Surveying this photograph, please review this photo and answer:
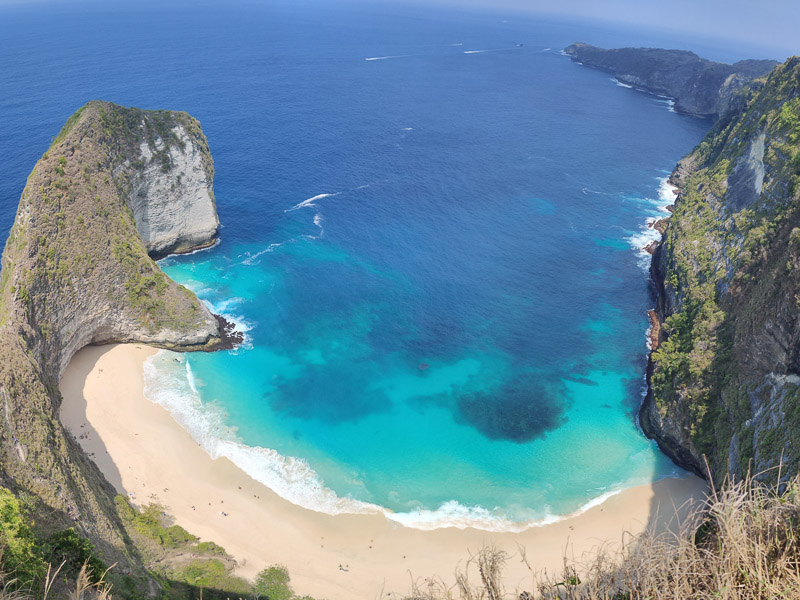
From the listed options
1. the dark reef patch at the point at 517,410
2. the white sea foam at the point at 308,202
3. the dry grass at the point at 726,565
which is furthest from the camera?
the white sea foam at the point at 308,202

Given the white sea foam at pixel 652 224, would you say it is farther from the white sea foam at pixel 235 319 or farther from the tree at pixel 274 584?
the tree at pixel 274 584

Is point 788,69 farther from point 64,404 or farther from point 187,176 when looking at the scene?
point 64,404

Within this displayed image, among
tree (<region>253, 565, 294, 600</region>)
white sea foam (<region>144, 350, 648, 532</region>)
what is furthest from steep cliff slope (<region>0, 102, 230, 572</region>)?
tree (<region>253, 565, 294, 600</region>)

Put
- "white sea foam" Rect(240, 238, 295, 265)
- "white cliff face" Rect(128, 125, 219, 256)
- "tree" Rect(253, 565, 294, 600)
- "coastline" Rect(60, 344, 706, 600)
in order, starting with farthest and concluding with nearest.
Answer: "white sea foam" Rect(240, 238, 295, 265)
"white cliff face" Rect(128, 125, 219, 256)
"coastline" Rect(60, 344, 706, 600)
"tree" Rect(253, 565, 294, 600)

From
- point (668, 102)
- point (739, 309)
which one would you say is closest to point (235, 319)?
point (739, 309)

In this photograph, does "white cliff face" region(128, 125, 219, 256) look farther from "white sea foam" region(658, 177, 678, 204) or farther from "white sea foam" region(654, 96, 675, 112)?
"white sea foam" region(654, 96, 675, 112)

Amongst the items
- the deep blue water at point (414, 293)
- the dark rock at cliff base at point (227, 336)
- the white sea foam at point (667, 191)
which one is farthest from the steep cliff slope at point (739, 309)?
the dark rock at cliff base at point (227, 336)
